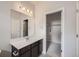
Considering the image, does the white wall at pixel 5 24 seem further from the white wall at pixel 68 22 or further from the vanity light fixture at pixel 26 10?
the white wall at pixel 68 22

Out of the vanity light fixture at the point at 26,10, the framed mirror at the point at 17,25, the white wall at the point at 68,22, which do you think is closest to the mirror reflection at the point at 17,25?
the framed mirror at the point at 17,25

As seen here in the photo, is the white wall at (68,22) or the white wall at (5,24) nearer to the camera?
the white wall at (5,24)

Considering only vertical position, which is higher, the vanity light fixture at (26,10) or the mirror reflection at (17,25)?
the vanity light fixture at (26,10)

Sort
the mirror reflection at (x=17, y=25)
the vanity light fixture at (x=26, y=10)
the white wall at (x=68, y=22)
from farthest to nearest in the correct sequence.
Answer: the white wall at (x=68, y=22), the vanity light fixture at (x=26, y=10), the mirror reflection at (x=17, y=25)

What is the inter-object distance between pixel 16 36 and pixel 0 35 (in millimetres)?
463

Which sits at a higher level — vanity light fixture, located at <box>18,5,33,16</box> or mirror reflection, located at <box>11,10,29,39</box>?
vanity light fixture, located at <box>18,5,33,16</box>

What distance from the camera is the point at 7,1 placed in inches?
62.1

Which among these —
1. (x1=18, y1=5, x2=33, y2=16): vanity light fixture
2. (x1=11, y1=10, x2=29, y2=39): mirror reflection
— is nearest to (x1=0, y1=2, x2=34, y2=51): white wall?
(x1=11, y1=10, x2=29, y2=39): mirror reflection

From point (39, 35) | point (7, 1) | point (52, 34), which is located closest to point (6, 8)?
point (7, 1)

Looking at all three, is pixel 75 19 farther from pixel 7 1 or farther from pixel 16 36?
pixel 7 1

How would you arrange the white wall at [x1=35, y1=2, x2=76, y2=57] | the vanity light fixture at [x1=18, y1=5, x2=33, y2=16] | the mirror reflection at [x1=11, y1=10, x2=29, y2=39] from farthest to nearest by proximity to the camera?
1. the white wall at [x1=35, y1=2, x2=76, y2=57]
2. the vanity light fixture at [x1=18, y1=5, x2=33, y2=16]
3. the mirror reflection at [x1=11, y1=10, x2=29, y2=39]

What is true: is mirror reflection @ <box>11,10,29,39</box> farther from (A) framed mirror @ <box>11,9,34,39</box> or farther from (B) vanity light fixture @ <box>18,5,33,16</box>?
(B) vanity light fixture @ <box>18,5,33,16</box>

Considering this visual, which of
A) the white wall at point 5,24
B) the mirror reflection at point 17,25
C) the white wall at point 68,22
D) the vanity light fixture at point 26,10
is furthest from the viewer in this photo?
the white wall at point 68,22

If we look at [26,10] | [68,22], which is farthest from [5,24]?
[68,22]
